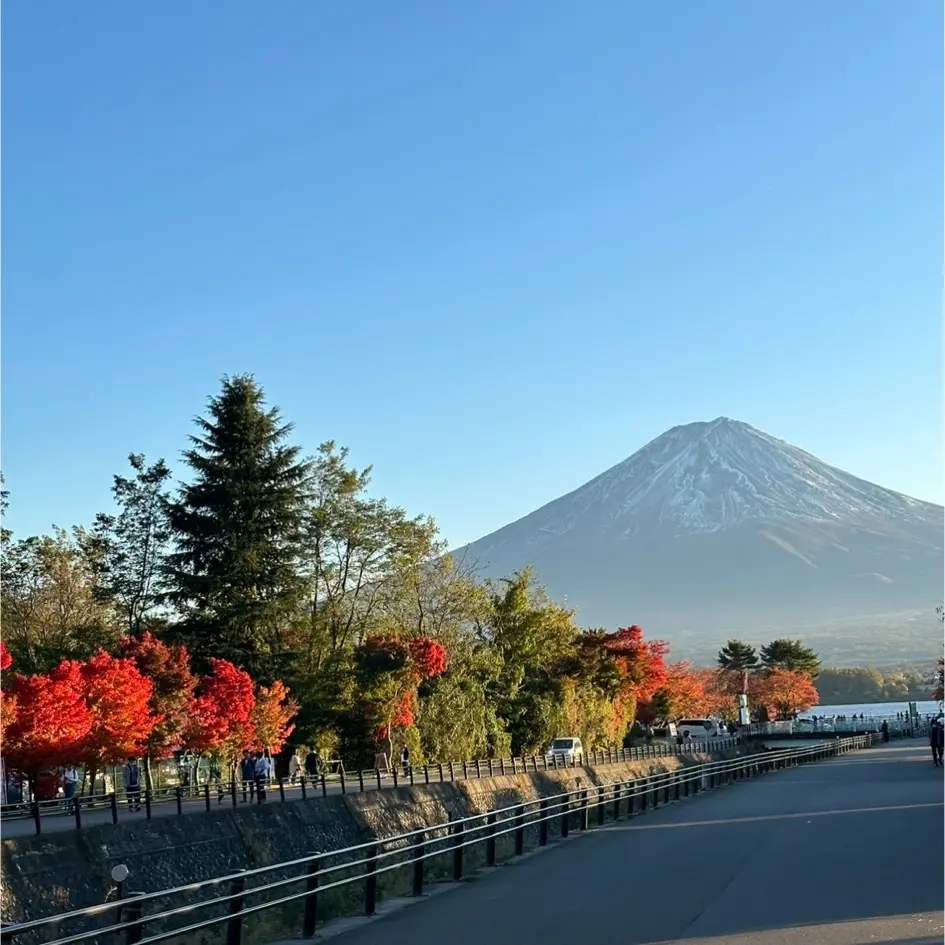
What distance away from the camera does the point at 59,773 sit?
120 feet

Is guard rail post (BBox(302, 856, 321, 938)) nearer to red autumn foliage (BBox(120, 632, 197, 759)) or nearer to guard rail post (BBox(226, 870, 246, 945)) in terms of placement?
guard rail post (BBox(226, 870, 246, 945))

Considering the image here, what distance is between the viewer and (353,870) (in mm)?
29062

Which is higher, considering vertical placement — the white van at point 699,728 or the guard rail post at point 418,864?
the guard rail post at point 418,864

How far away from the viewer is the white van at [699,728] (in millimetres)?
94875

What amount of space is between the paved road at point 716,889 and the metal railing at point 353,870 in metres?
0.63

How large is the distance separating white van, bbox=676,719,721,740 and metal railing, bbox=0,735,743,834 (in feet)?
114

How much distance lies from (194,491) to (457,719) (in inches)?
596

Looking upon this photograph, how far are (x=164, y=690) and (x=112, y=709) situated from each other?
427 centimetres

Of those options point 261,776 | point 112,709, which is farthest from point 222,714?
point 112,709

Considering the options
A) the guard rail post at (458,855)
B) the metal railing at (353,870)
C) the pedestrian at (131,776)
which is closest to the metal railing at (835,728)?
the metal railing at (353,870)

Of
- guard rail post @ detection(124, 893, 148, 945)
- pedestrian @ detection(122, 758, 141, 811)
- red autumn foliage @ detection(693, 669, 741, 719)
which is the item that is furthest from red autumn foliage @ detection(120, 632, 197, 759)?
red autumn foliage @ detection(693, 669, 741, 719)

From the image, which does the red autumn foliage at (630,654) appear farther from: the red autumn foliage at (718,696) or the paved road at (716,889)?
the red autumn foliage at (718,696)

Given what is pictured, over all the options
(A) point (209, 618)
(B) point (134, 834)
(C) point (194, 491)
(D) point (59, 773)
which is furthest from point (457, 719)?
(B) point (134, 834)

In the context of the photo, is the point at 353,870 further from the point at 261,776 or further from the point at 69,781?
the point at 69,781
